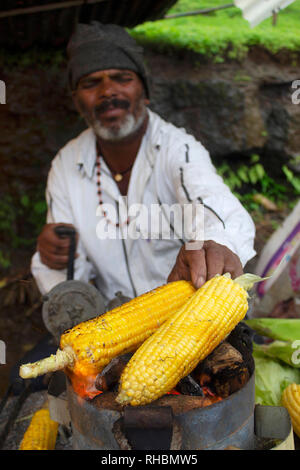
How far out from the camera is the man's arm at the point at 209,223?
1.77 meters

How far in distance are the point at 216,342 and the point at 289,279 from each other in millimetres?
2418

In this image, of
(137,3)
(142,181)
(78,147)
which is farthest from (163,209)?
(137,3)

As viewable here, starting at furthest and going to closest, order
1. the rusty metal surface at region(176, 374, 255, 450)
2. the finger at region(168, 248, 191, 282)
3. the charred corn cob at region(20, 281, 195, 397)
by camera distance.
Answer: the finger at region(168, 248, 191, 282) < the charred corn cob at region(20, 281, 195, 397) < the rusty metal surface at region(176, 374, 255, 450)

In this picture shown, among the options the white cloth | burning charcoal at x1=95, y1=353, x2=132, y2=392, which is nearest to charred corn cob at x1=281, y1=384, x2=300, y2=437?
burning charcoal at x1=95, y1=353, x2=132, y2=392

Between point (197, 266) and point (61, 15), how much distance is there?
3.25m

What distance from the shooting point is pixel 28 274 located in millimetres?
4891

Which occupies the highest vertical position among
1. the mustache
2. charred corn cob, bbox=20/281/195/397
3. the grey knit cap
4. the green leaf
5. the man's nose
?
the grey knit cap

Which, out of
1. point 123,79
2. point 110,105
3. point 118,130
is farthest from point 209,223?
point 123,79

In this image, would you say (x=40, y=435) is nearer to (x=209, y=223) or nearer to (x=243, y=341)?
(x=243, y=341)

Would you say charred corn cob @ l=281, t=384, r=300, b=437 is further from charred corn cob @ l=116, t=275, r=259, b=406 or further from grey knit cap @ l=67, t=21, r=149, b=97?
grey knit cap @ l=67, t=21, r=149, b=97

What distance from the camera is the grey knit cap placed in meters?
3.03

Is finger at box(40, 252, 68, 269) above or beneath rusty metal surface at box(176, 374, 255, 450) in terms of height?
beneath

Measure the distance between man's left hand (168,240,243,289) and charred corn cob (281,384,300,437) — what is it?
605 mm
